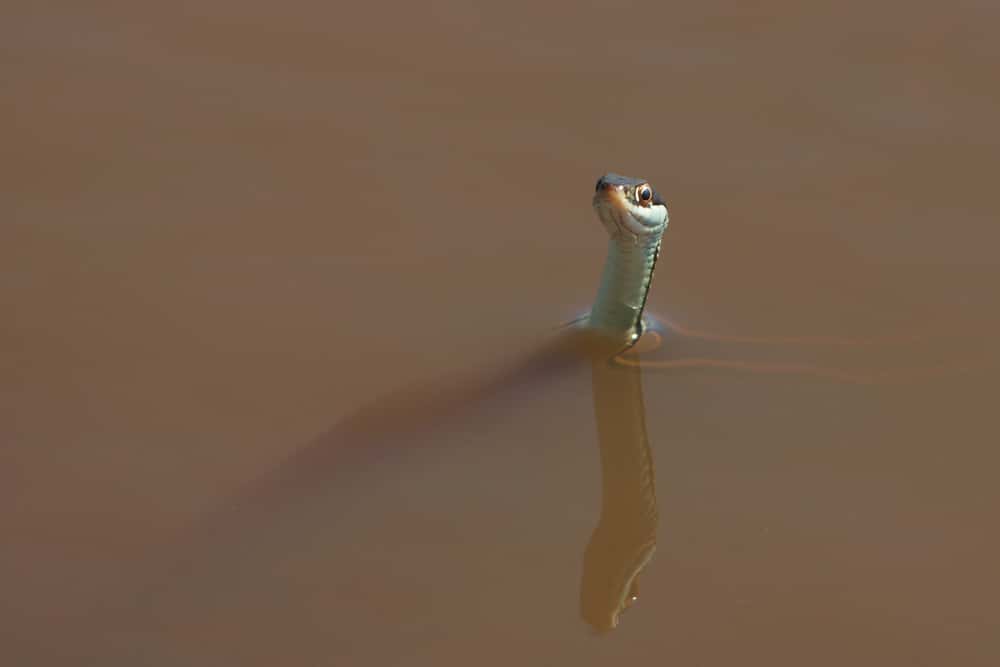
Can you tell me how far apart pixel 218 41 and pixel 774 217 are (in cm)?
214

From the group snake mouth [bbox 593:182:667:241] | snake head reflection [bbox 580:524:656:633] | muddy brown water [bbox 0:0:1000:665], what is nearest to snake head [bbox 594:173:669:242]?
snake mouth [bbox 593:182:667:241]

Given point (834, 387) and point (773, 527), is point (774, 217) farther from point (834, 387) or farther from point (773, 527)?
point (773, 527)

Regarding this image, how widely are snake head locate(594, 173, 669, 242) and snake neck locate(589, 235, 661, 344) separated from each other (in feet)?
0.12

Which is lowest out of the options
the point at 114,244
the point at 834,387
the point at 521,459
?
the point at 521,459

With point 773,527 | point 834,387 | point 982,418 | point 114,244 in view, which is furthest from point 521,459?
point 114,244

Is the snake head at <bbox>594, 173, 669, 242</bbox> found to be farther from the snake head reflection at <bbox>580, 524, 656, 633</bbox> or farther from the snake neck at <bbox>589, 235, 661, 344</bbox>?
the snake head reflection at <bbox>580, 524, 656, 633</bbox>

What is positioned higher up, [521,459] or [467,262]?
[467,262]

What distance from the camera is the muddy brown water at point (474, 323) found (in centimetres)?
314

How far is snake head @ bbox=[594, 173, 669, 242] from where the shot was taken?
11.7ft

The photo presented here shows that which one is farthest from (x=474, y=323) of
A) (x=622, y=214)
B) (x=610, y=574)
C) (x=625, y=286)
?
(x=610, y=574)

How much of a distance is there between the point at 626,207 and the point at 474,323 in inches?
25.9

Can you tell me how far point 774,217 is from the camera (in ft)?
14.2

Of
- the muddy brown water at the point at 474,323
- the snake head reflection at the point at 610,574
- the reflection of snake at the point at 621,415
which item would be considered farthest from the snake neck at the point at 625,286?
the snake head reflection at the point at 610,574

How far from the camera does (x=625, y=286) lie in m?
3.77
